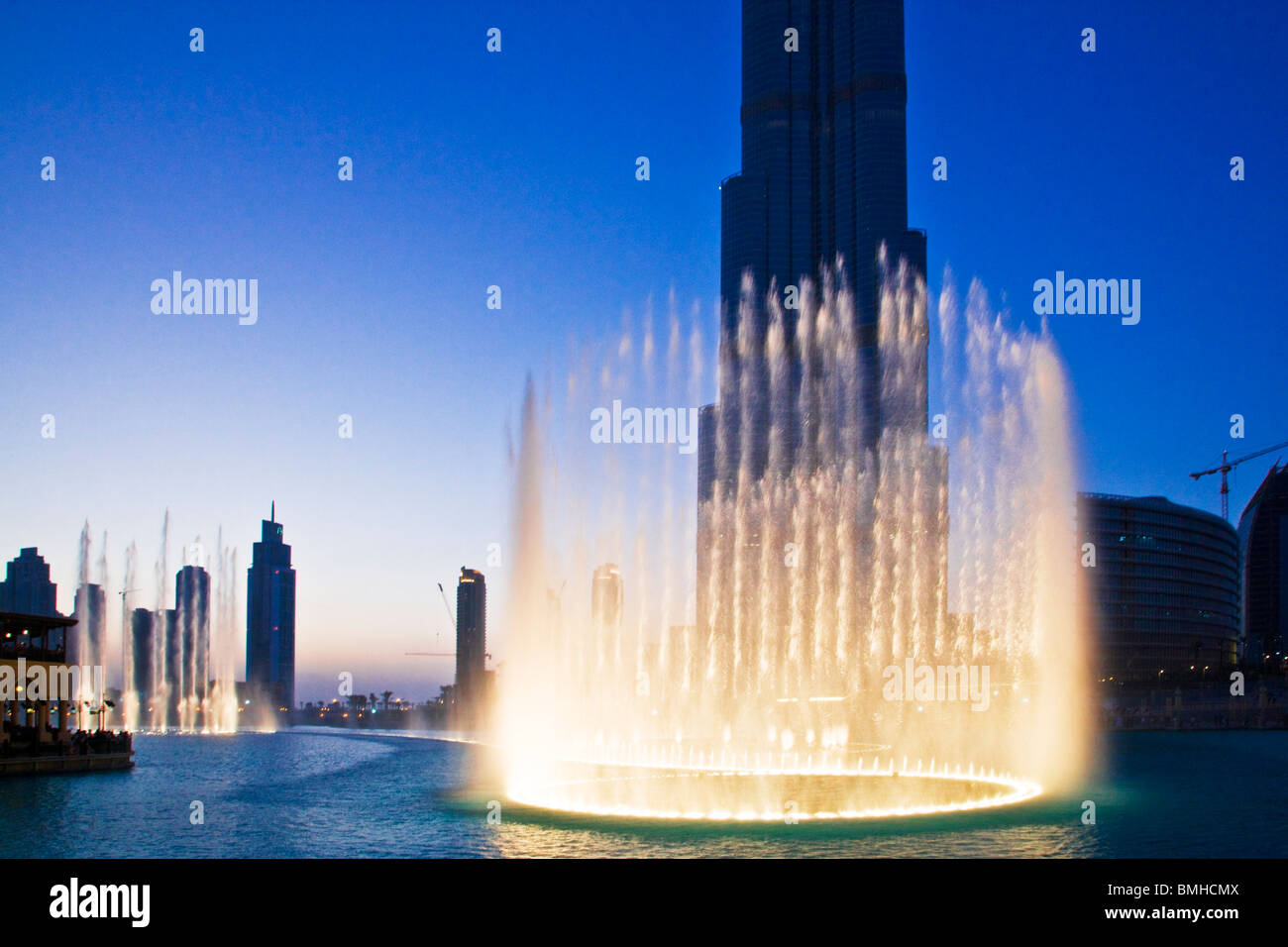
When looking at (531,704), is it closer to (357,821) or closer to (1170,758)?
(357,821)

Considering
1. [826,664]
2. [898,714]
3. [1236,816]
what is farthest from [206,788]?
[826,664]

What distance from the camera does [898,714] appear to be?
421 feet

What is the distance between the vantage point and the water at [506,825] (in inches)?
1382

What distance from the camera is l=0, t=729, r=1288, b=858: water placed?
115 ft

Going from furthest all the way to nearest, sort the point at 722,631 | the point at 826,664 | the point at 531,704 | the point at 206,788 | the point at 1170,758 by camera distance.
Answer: the point at 826,664 → the point at 722,631 → the point at 1170,758 → the point at 206,788 → the point at 531,704

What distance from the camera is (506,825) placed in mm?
40188

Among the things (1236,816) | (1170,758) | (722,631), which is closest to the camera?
(1236,816)
